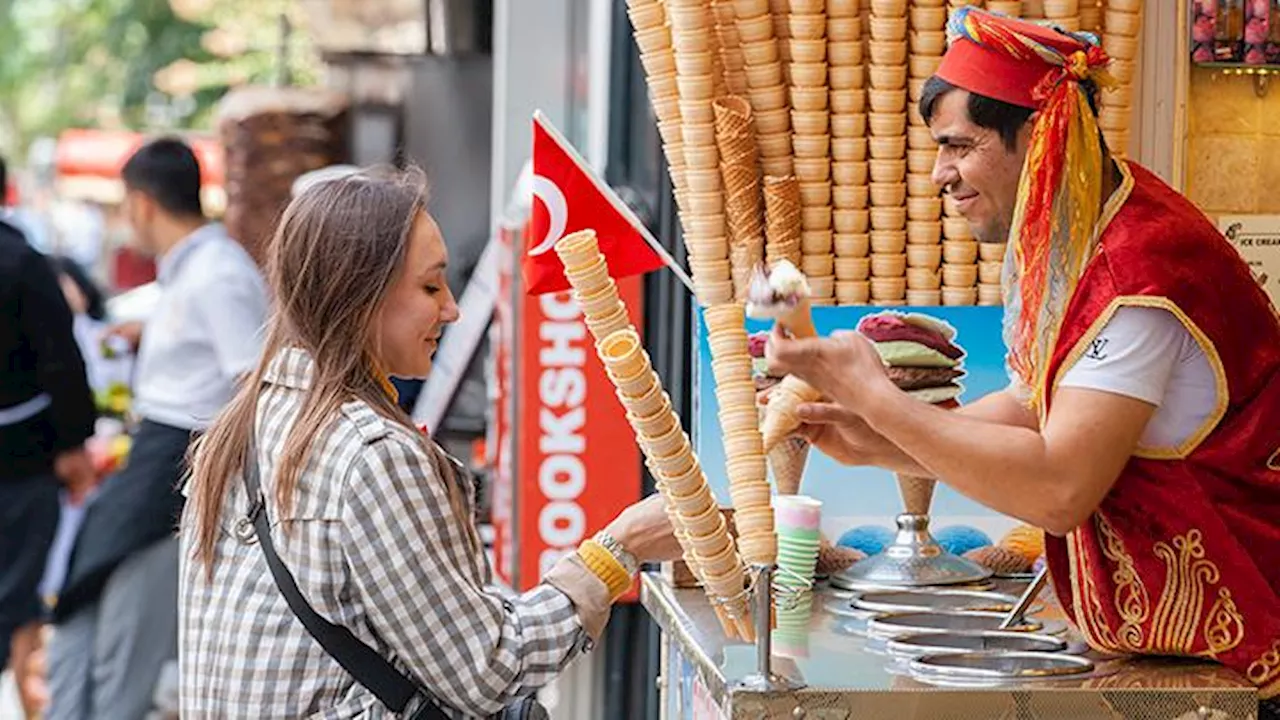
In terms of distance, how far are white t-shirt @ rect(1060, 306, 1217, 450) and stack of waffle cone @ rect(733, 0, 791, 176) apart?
1512 mm

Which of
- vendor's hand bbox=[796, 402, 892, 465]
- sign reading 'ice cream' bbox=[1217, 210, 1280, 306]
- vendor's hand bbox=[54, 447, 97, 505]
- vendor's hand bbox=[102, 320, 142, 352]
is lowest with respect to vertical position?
vendor's hand bbox=[54, 447, 97, 505]

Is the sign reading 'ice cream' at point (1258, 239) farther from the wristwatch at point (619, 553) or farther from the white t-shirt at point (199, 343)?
the white t-shirt at point (199, 343)

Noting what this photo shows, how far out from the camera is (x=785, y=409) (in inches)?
152

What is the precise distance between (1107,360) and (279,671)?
1.36 m

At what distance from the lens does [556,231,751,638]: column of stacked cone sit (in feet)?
10.8

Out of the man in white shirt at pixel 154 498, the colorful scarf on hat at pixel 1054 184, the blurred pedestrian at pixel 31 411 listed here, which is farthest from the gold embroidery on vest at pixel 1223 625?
the blurred pedestrian at pixel 31 411

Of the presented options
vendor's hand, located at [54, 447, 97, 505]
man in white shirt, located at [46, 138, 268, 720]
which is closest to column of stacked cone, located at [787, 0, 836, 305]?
man in white shirt, located at [46, 138, 268, 720]

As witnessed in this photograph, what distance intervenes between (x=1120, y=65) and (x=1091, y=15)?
13 cm

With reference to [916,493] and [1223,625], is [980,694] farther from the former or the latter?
[916,493]

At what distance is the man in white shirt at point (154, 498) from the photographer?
8070mm

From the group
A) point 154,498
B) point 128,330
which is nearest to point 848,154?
point 154,498

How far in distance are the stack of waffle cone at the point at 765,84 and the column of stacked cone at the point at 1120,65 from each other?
2.19 feet

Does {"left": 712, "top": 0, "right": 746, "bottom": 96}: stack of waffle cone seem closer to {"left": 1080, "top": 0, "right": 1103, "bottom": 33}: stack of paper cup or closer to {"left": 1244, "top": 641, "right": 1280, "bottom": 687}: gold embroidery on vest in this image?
{"left": 1080, "top": 0, "right": 1103, "bottom": 33}: stack of paper cup

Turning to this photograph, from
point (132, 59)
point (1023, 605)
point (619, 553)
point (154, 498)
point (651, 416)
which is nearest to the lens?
point (651, 416)
